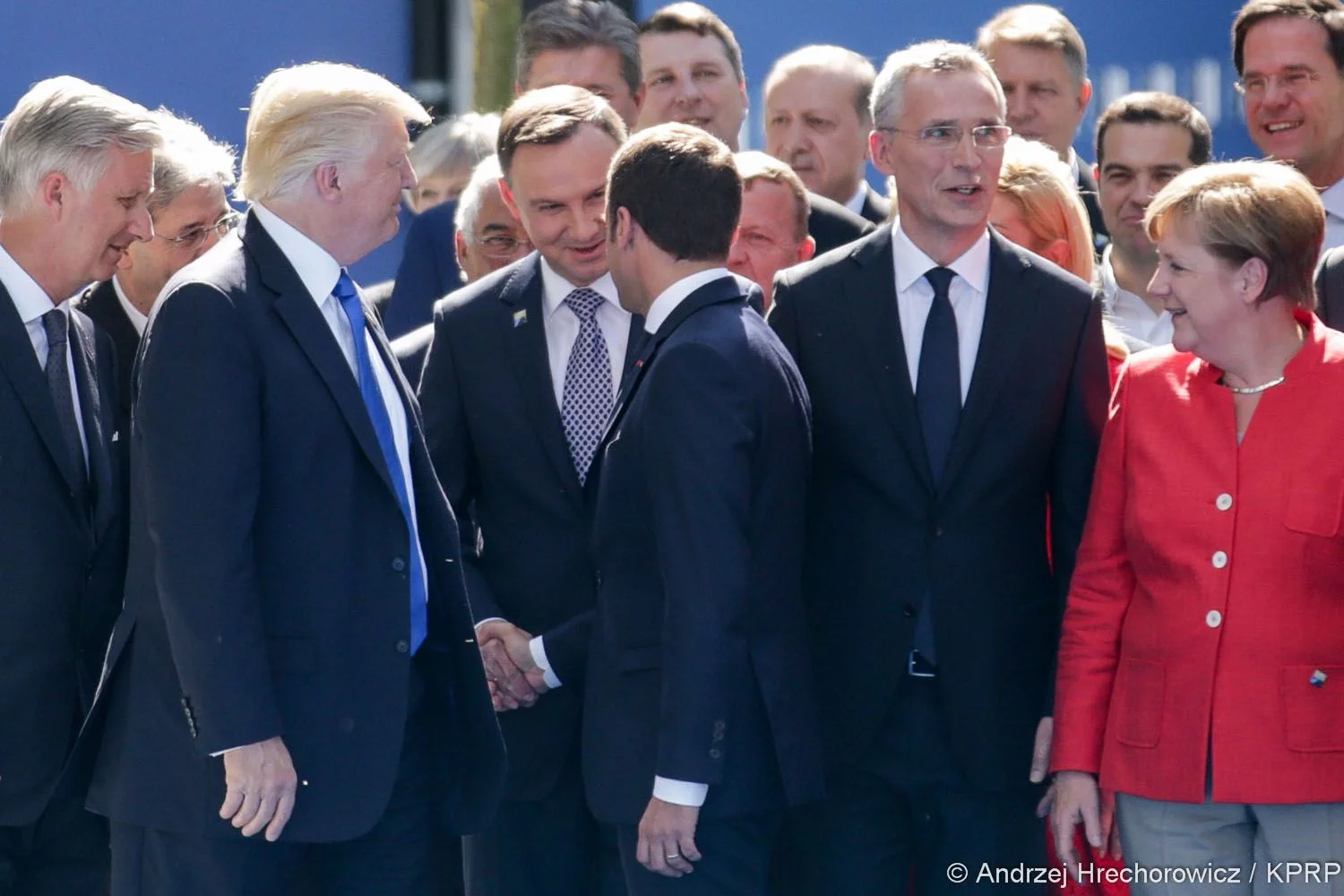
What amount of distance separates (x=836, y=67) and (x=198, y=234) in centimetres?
235

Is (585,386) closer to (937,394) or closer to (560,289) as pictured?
(560,289)

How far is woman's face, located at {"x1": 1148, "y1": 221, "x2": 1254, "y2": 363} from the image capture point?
10.7 feet

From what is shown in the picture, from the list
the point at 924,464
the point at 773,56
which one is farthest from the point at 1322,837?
the point at 773,56

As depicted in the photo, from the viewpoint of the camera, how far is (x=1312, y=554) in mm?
3158

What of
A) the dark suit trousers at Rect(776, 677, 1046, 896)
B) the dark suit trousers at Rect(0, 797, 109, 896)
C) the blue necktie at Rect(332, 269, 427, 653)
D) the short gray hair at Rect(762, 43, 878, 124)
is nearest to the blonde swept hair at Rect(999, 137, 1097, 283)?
the dark suit trousers at Rect(776, 677, 1046, 896)

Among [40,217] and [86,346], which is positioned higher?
[40,217]

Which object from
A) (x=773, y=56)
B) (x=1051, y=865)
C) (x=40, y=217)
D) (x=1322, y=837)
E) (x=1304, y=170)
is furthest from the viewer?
(x=773, y=56)

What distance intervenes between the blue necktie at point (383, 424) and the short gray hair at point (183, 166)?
1253 millimetres

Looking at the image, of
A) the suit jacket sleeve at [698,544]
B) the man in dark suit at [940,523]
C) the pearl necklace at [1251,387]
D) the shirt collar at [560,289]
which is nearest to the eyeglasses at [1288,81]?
the man in dark suit at [940,523]

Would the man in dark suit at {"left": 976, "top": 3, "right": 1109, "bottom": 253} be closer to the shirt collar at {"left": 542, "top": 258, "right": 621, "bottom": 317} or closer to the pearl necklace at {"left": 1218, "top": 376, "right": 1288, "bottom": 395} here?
the shirt collar at {"left": 542, "top": 258, "right": 621, "bottom": 317}

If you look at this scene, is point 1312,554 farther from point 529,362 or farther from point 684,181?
point 529,362

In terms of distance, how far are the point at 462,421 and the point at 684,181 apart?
0.84 m

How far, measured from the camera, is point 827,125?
230 inches

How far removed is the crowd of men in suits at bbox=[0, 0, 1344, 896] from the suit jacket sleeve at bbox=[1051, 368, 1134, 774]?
128 millimetres
